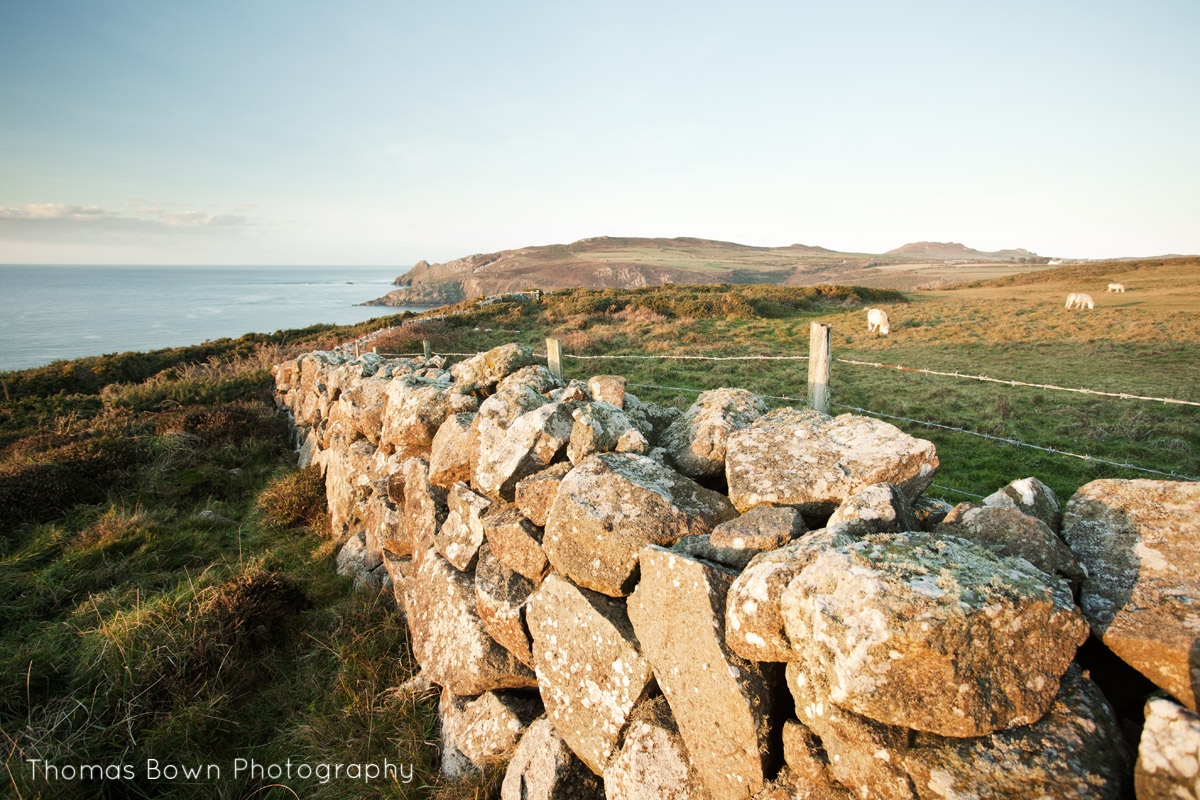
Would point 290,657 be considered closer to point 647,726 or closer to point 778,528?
point 647,726

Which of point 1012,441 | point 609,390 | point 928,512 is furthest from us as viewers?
point 1012,441

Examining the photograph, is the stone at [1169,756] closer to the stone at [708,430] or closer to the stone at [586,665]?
the stone at [586,665]

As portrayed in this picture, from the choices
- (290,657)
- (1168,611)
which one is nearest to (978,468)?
(1168,611)

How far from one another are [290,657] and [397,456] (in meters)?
1.97

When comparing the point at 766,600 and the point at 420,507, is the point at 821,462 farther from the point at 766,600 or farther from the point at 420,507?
the point at 420,507

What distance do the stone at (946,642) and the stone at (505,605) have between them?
2027mm

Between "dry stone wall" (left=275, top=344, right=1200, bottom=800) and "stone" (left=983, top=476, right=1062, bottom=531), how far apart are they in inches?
0.6

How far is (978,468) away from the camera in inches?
276

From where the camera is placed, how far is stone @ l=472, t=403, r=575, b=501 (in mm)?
3854

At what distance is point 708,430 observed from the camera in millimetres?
3631

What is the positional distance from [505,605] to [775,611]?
194 cm

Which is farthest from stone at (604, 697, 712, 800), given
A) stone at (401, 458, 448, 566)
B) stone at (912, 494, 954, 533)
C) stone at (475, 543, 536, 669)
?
stone at (401, 458, 448, 566)

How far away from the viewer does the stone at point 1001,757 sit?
164 cm

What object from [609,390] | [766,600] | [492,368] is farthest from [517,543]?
[492,368]
